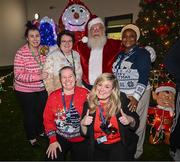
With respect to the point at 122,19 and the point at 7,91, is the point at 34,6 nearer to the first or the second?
the point at 122,19

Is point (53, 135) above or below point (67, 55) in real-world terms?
below

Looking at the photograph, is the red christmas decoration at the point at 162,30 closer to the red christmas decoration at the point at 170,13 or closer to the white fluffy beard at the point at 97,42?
the red christmas decoration at the point at 170,13

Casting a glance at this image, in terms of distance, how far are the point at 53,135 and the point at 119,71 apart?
3.71 feet

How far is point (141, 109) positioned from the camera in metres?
3.44

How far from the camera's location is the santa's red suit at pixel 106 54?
141 inches

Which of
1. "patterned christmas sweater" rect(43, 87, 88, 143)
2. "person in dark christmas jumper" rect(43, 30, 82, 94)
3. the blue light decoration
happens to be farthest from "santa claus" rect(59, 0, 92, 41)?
"patterned christmas sweater" rect(43, 87, 88, 143)

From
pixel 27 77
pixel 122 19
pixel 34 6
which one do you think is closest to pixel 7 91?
pixel 27 77

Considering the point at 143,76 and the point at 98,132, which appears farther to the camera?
the point at 143,76

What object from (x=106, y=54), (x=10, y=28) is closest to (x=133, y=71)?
(x=106, y=54)

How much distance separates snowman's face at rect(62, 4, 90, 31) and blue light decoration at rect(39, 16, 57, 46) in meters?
0.58

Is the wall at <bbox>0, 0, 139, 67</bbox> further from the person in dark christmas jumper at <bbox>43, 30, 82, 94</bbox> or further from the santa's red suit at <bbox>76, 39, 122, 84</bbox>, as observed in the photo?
the person in dark christmas jumper at <bbox>43, 30, 82, 94</bbox>

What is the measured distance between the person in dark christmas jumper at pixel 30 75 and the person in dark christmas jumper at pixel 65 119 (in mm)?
798

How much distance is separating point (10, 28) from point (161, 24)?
10805 millimetres

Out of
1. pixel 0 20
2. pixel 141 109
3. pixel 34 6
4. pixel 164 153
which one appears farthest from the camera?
pixel 34 6
